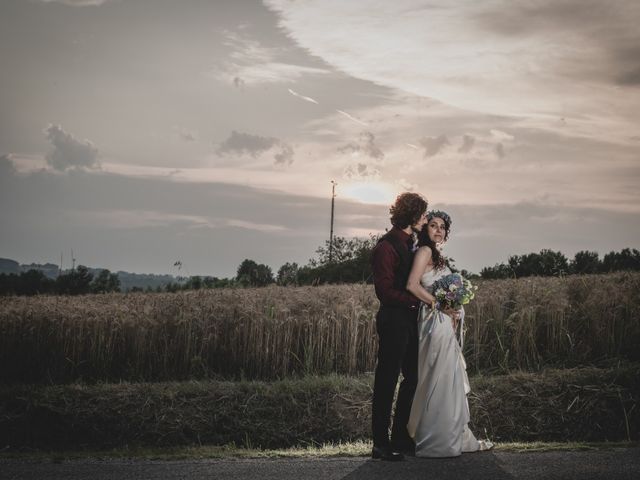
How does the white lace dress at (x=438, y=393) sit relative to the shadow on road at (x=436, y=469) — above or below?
above

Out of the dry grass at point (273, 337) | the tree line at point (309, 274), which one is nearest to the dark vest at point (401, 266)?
the dry grass at point (273, 337)

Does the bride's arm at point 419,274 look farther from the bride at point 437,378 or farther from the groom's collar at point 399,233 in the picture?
the groom's collar at point 399,233

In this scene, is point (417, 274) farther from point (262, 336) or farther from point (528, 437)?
point (262, 336)

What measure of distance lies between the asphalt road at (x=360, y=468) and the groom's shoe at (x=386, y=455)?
9 centimetres

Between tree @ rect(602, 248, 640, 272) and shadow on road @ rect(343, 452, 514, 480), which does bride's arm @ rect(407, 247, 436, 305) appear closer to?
shadow on road @ rect(343, 452, 514, 480)

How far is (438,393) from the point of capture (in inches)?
307

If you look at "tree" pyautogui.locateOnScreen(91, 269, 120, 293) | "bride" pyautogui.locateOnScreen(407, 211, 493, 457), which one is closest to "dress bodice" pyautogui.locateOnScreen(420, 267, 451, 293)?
"bride" pyautogui.locateOnScreen(407, 211, 493, 457)

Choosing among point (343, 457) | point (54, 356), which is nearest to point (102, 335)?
point (54, 356)

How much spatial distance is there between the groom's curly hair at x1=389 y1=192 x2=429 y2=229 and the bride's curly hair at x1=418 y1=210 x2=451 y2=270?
354 mm

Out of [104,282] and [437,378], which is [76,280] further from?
[437,378]

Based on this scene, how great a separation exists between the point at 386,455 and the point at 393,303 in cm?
164

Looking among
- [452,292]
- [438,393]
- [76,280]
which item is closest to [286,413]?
[438,393]

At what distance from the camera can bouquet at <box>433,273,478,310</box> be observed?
7707 millimetres

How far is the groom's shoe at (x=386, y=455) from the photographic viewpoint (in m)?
7.50
